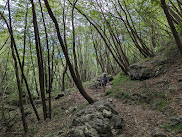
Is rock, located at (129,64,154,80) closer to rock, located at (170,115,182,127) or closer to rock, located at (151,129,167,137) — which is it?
rock, located at (170,115,182,127)

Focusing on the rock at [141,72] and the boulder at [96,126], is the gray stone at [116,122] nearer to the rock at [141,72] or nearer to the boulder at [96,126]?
the boulder at [96,126]

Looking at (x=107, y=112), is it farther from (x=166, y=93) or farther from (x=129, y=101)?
(x=166, y=93)

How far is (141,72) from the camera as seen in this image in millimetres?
8102

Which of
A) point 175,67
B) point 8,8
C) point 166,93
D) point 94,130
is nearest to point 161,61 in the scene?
point 175,67

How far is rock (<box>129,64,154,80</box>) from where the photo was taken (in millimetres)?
7676

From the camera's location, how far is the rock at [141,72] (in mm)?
7676

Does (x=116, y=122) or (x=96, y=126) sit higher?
(x=96, y=126)

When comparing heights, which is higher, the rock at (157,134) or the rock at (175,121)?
the rock at (175,121)

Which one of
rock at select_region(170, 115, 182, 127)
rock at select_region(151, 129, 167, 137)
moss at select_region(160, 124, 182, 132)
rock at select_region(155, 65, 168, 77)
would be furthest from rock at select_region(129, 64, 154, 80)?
rock at select_region(151, 129, 167, 137)

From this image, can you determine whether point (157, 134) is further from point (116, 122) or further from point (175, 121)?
point (116, 122)

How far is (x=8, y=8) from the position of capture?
5914 mm

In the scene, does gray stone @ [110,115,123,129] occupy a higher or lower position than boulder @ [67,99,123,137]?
lower

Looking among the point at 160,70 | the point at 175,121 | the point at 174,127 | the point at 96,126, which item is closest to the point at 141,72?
the point at 160,70

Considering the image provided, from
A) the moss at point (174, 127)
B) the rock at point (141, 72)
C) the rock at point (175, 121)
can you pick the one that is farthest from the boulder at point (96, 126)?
the rock at point (141, 72)
